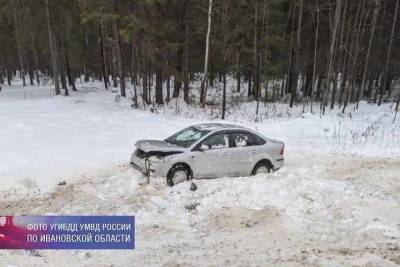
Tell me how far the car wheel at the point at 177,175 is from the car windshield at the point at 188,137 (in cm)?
72

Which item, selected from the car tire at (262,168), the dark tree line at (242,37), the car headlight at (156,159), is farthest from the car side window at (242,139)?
Answer: the dark tree line at (242,37)

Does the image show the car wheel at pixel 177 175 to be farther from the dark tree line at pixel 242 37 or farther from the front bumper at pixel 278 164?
the dark tree line at pixel 242 37

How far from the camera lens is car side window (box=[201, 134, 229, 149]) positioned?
10930 millimetres

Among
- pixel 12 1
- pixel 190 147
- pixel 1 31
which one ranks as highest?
pixel 12 1

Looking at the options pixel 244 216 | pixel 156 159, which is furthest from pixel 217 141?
pixel 244 216

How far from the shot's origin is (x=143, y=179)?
10297 mm

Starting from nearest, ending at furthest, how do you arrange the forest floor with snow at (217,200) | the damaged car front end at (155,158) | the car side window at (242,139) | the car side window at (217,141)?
the forest floor with snow at (217,200)
the damaged car front end at (155,158)
the car side window at (217,141)
the car side window at (242,139)

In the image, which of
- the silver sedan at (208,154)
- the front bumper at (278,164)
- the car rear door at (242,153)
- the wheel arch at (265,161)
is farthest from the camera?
the front bumper at (278,164)

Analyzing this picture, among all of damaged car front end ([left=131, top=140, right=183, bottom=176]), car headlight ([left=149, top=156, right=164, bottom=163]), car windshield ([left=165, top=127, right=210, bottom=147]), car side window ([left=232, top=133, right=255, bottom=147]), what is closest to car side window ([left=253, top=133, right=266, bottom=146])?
car side window ([left=232, top=133, right=255, bottom=147])

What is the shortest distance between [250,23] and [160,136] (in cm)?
1252

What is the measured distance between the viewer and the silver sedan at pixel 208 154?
10328 mm

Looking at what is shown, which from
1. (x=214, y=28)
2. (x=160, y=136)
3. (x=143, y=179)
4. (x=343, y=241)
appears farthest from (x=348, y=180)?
(x=214, y=28)

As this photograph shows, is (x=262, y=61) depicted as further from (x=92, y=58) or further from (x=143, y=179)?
(x=92, y=58)

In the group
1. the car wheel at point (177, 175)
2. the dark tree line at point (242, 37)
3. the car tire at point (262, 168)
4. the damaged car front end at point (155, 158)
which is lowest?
the car tire at point (262, 168)
